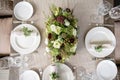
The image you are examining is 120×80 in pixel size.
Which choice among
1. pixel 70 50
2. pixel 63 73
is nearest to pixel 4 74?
pixel 63 73

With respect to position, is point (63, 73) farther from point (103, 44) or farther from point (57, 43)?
point (103, 44)

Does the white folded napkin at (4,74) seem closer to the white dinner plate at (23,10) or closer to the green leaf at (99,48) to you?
the white dinner plate at (23,10)

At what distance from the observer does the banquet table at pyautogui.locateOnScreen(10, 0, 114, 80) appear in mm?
2061

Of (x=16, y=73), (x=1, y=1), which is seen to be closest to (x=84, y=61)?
(x=16, y=73)

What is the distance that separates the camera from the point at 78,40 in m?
2.08

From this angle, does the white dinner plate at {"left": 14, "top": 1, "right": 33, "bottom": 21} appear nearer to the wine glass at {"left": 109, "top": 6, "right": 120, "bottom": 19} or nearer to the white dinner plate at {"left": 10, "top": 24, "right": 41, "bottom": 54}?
the white dinner plate at {"left": 10, "top": 24, "right": 41, "bottom": 54}

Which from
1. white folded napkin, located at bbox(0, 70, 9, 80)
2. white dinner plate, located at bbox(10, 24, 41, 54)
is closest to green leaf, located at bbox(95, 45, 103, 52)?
white dinner plate, located at bbox(10, 24, 41, 54)

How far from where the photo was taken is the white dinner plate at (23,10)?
84.9 inches

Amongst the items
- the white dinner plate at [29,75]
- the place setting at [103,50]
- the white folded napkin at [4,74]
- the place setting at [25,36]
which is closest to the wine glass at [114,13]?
the place setting at [103,50]

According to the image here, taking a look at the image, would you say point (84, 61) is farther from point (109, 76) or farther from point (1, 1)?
point (1, 1)

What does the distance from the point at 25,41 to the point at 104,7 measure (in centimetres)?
76

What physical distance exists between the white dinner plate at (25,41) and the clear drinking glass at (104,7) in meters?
0.59

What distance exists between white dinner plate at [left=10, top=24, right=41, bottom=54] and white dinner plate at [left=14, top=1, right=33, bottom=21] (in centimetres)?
8

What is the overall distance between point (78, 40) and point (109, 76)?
1.31ft
